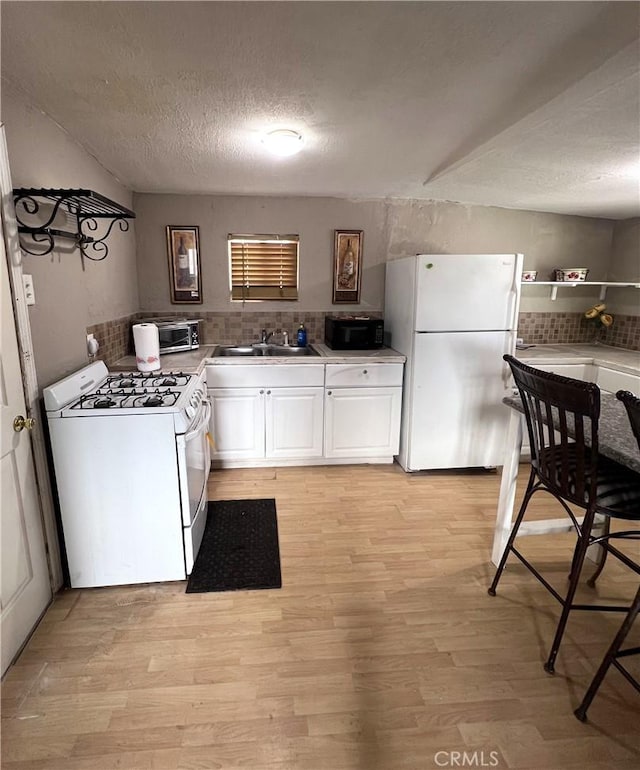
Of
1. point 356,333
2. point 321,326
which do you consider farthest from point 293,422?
point 321,326

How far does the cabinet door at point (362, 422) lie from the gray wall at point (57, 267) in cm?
168

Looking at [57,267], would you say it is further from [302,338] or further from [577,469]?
[577,469]

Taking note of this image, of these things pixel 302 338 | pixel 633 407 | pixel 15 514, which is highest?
pixel 633 407

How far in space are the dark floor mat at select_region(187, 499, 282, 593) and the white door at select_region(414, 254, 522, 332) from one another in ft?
5.52

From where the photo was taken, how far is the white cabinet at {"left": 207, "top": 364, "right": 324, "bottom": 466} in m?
3.11

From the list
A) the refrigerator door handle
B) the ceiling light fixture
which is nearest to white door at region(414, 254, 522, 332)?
the refrigerator door handle

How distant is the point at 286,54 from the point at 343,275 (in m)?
2.27

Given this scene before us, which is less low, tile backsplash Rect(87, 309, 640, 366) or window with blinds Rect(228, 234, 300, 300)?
window with blinds Rect(228, 234, 300, 300)

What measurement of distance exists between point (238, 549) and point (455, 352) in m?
1.97

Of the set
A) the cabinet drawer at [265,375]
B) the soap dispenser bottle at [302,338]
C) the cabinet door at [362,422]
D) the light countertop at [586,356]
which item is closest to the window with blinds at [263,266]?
the soap dispenser bottle at [302,338]

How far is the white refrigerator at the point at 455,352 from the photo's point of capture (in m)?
2.93

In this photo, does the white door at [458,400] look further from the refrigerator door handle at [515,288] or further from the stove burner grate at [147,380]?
the stove burner grate at [147,380]

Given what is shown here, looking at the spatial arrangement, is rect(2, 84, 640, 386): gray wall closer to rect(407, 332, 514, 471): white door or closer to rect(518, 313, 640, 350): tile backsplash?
rect(518, 313, 640, 350): tile backsplash

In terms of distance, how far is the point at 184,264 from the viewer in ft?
11.4
